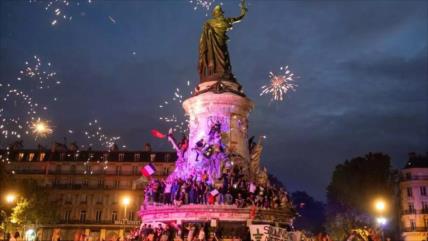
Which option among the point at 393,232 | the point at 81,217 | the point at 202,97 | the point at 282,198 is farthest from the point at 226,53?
the point at 393,232

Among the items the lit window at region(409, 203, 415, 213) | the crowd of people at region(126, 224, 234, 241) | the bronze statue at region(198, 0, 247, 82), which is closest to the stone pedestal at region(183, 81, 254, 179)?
the bronze statue at region(198, 0, 247, 82)

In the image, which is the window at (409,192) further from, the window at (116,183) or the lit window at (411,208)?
the window at (116,183)

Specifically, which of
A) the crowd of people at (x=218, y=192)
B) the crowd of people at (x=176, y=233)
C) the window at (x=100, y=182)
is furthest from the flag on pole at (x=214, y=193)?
the window at (x=100, y=182)

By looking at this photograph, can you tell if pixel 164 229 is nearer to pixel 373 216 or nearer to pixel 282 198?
pixel 282 198

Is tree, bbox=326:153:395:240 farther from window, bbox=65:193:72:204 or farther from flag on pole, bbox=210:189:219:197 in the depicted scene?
window, bbox=65:193:72:204

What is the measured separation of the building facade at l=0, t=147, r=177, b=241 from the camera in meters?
78.3

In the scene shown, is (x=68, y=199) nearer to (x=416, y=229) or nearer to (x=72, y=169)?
(x=72, y=169)

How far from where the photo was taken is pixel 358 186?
6794 centimetres

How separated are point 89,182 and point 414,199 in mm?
55711

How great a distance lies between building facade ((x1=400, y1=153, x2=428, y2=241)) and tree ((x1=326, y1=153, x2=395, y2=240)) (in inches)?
247

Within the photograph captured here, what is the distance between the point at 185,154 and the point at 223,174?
478 cm

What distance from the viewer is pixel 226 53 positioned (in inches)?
1526

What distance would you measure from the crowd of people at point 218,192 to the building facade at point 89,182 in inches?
1826

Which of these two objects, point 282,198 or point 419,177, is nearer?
point 282,198
